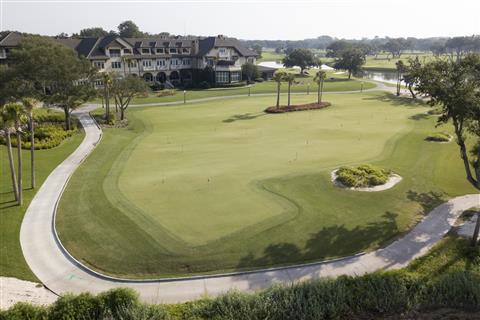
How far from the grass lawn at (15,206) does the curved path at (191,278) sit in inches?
17.6

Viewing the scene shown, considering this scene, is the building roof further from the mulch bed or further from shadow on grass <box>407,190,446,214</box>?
shadow on grass <box>407,190,446,214</box>

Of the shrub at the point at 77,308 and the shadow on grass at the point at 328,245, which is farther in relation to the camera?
the shadow on grass at the point at 328,245

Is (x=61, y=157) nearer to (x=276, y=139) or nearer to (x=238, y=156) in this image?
(x=238, y=156)

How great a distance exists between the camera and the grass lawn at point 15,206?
2128cm

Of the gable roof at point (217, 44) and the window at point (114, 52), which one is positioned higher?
the gable roof at point (217, 44)

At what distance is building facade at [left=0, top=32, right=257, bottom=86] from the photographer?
302ft

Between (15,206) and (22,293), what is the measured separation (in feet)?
38.5

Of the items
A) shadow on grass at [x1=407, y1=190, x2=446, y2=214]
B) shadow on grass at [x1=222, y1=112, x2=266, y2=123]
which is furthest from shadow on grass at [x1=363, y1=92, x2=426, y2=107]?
shadow on grass at [x1=407, y1=190, x2=446, y2=214]

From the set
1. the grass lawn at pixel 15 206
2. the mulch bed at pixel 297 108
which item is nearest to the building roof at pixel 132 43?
the mulch bed at pixel 297 108

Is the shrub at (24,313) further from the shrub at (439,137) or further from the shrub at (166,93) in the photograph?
the shrub at (166,93)

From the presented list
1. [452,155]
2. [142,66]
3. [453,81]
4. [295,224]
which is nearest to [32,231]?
[295,224]

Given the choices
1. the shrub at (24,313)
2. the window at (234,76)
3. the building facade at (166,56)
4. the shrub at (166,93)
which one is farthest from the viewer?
the window at (234,76)

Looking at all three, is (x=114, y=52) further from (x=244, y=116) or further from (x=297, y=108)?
(x=297, y=108)

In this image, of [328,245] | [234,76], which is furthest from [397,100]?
[328,245]
